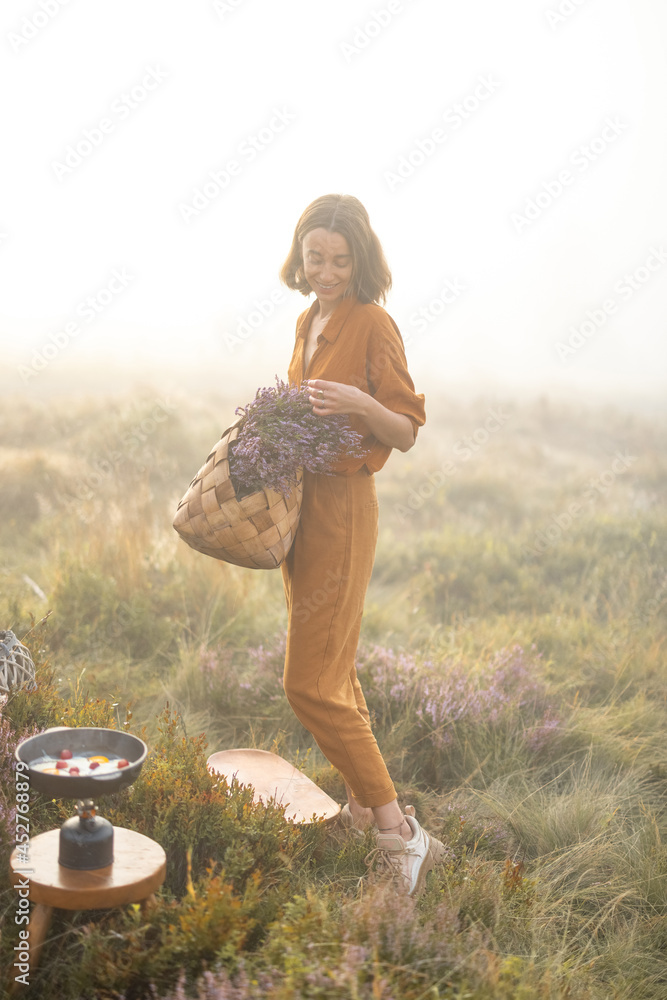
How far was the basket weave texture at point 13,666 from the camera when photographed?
125 inches

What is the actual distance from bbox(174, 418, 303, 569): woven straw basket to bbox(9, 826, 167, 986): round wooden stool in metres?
0.90

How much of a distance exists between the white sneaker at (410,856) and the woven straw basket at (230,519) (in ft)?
3.67

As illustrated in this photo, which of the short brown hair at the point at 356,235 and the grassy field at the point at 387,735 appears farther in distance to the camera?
the short brown hair at the point at 356,235

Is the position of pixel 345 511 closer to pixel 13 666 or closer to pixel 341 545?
pixel 341 545

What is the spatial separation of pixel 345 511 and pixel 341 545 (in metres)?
0.12

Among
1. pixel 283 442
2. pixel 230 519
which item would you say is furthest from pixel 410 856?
pixel 283 442

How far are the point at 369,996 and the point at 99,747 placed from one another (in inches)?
40.6

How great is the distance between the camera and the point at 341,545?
2.73m

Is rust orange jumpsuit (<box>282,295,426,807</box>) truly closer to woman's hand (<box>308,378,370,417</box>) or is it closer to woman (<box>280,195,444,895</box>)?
woman (<box>280,195,444,895</box>)

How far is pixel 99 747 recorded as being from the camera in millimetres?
2371

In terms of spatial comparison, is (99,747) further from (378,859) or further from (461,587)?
(461,587)

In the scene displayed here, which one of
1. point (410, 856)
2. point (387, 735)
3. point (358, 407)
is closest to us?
point (358, 407)

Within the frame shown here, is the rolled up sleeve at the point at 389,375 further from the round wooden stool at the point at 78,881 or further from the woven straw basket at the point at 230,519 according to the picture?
the round wooden stool at the point at 78,881

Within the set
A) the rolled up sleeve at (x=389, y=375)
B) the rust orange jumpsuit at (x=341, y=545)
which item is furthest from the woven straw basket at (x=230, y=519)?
the rolled up sleeve at (x=389, y=375)
